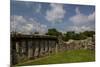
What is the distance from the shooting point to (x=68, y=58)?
2086mm

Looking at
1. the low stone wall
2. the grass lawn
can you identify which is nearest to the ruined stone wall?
the grass lawn

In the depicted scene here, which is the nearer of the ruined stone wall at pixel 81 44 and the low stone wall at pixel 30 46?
the low stone wall at pixel 30 46

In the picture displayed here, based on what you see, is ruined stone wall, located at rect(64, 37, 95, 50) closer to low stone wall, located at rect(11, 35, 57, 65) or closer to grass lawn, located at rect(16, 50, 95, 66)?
grass lawn, located at rect(16, 50, 95, 66)

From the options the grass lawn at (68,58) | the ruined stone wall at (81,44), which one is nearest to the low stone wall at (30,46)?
the grass lawn at (68,58)

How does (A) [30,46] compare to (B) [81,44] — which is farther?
(B) [81,44]

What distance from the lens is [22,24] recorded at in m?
1.94

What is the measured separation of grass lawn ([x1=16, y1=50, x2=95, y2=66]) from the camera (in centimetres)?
199

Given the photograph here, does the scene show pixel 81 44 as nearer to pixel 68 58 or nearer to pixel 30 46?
pixel 68 58

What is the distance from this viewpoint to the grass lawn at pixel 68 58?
6.54 feet

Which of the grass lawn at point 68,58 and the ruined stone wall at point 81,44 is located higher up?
the ruined stone wall at point 81,44

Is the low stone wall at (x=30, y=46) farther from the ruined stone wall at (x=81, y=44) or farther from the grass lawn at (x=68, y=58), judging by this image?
the ruined stone wall at (x=81, y=44)

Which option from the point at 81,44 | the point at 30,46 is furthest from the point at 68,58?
the point at 30,46
